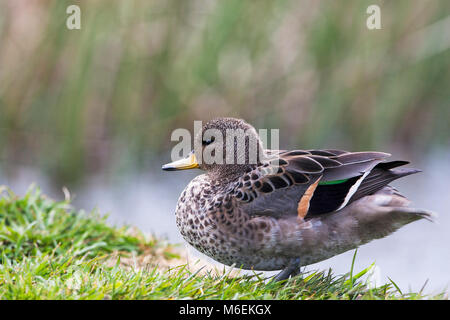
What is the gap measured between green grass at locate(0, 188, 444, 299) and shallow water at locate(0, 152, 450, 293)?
1392mm

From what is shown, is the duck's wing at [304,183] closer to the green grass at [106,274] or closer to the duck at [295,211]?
the duck at [295,211]

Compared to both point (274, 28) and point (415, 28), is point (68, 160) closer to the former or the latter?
point (274, 28)

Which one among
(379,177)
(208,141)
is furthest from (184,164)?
(379,177)

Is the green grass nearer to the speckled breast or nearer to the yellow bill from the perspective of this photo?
the speckled breast

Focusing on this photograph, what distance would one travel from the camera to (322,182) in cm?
276

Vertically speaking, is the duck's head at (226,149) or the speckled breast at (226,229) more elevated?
the duck's head at (226,149)

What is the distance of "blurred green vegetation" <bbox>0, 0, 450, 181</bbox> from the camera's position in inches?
225

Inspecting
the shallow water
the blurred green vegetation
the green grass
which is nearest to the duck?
the green grass

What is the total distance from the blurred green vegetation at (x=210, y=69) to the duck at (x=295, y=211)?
3037 millimetres

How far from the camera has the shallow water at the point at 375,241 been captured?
5103mm

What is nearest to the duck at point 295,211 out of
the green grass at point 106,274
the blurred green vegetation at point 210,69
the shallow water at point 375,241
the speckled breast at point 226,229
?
the speckled breast at point 226,229

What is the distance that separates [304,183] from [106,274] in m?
0.95

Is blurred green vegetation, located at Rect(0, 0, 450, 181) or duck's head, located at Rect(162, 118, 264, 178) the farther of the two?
blurred green vegetation, located at Rect(0, 0, 450, 181)
